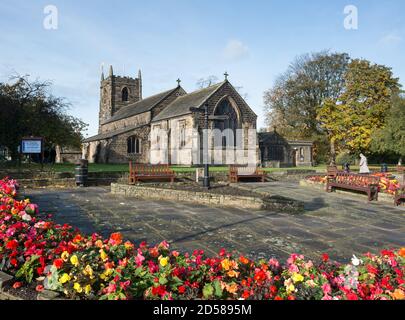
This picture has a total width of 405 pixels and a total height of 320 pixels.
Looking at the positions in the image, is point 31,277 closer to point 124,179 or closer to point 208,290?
point 208,290

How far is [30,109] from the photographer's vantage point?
20.3 meters

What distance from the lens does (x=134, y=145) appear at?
3681cm

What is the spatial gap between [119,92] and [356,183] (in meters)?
47.5

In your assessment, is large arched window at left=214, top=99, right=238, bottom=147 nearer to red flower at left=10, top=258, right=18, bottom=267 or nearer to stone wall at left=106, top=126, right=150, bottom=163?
stone wall at left=106, top=126, right=150, bottom=163

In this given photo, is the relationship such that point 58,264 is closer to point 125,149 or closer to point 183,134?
point 183,134

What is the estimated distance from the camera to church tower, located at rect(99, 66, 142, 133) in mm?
52156

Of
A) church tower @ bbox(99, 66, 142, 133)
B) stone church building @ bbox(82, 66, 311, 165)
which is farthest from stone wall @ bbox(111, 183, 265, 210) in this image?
church tower @ bbox(99, 66, 142, 133)

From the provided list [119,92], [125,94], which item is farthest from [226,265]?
[125,94]

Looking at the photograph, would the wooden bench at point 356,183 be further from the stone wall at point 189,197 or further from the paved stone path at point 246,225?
the stone wall at point 189,197

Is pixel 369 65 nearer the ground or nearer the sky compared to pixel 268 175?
nearer the sky

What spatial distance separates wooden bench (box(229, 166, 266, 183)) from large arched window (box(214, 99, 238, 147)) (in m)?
12.5

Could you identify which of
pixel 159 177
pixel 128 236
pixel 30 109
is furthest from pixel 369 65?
pixel 128 236

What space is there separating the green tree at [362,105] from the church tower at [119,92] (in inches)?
1278
